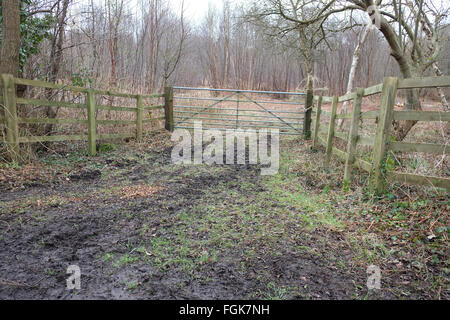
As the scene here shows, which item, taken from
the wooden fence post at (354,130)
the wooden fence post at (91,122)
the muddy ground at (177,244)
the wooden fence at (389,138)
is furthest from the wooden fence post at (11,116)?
the wooden fence at (389,138)

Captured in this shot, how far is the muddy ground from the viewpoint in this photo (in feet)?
6.59

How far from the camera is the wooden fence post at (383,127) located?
10.9ft

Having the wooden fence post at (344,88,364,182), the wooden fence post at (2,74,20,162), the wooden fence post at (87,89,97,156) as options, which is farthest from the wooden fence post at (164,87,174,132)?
the wooden fence post at (344,88,364,182)

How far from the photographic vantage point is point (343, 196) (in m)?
3.96

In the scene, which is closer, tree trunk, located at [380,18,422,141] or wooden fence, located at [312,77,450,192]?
wooden fence, located at [312,77,450,192]

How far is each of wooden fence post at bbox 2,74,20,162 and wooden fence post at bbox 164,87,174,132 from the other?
190 inches

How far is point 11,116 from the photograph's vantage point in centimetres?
449

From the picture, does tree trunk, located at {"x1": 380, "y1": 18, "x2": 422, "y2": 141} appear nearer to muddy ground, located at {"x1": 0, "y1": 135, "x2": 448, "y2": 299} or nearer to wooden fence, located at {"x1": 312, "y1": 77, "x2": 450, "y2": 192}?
wooden fence, located at {"x1": 312, "y1": 77, "x2": 450, "y2": 192}

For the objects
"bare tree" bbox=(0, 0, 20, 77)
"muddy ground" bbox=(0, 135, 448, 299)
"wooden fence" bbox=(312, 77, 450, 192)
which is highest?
"bare tree" bbox=(0, 0, 20, 77)

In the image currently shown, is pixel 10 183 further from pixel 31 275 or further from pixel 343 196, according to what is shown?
pixel 343 196

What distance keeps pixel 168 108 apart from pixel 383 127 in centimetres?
698

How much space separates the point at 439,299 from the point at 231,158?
4.78m

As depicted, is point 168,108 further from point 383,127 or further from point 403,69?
point 383,127
